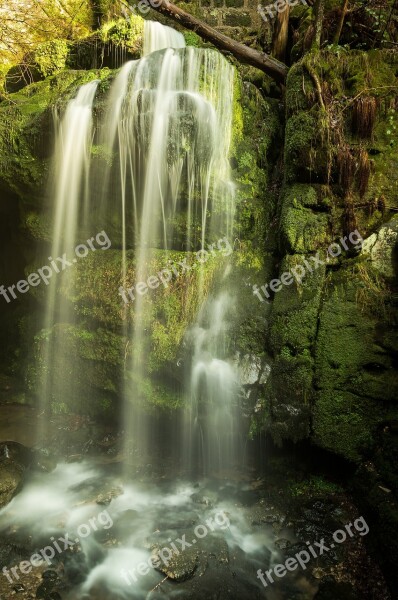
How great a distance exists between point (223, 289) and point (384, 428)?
297 centimetres

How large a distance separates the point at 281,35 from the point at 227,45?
1.25 m

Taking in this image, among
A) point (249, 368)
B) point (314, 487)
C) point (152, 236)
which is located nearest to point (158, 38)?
point (152, 236)

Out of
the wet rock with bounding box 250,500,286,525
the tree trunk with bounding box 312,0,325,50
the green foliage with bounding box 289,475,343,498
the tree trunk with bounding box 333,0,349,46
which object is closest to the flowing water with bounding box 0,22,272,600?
the wet rock with bounding box 250,500,286,525

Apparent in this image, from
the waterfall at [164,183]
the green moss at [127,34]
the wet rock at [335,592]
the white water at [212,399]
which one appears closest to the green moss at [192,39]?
the green moss at [127,34]

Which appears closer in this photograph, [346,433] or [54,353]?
[346,433]

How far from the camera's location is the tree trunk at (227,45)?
726cm

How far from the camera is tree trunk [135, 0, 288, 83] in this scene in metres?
7.26

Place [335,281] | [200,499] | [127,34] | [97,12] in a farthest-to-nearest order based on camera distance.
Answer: [97,12], [127,34], [200,499], [335,281]

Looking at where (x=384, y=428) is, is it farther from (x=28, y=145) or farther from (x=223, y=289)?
(x=28, y=145)

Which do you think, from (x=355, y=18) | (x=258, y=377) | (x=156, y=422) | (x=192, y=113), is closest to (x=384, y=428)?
(x=258, y=377)

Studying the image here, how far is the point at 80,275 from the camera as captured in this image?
6.66 m

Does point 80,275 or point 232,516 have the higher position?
point 80,275

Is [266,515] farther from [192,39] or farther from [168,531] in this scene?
[192,39]

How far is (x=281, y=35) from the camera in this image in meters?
7.72
